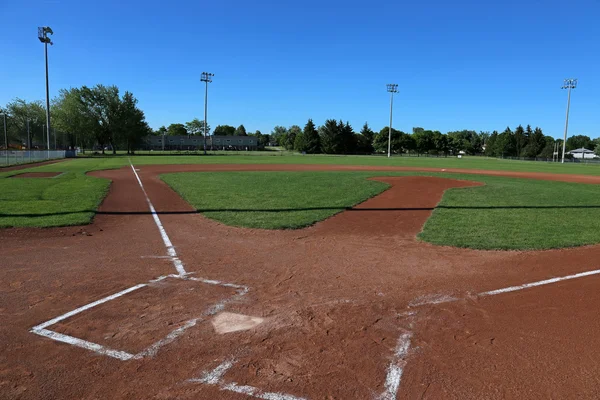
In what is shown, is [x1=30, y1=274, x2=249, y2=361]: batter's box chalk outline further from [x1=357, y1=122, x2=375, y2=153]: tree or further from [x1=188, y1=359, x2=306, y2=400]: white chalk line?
[x1=357, y1=122, x2=375, y2=153]: tree

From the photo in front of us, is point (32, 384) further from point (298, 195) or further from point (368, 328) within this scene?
point (298, 195)

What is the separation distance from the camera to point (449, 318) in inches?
176

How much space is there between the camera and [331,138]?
11544 centimetres

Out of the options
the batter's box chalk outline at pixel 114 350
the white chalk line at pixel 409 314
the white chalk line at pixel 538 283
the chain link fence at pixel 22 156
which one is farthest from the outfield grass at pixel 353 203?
the chain link fence at pixel 22 156

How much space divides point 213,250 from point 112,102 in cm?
8436

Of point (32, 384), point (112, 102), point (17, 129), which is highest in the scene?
point (112, 102)

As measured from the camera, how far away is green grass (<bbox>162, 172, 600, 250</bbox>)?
878 cm

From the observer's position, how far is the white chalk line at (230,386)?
2.99 metres

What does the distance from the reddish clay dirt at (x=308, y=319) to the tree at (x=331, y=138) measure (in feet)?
358

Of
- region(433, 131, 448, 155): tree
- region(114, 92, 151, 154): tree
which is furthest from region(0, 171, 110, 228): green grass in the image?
region(433, 131, 448, 155): tree

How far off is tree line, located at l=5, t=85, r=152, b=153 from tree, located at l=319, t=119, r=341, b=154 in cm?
5333

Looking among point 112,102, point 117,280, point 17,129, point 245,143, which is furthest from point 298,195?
point 245,143

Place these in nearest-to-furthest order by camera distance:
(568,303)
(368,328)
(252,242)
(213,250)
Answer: (368,328) → (568,303) → (213,250) → (252,242)

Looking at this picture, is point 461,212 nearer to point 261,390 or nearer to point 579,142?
point 261,390
